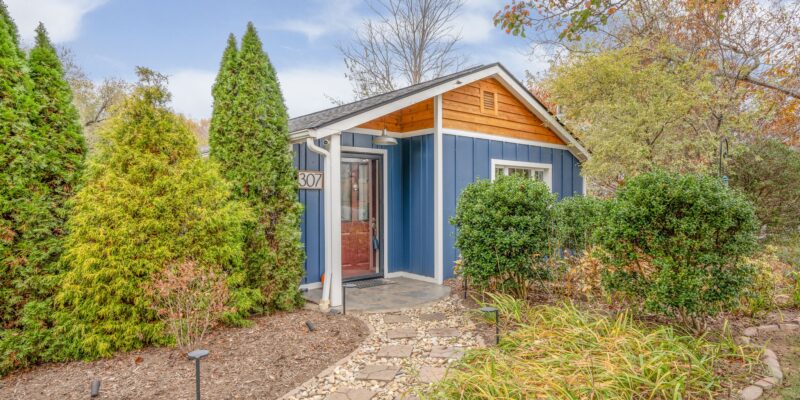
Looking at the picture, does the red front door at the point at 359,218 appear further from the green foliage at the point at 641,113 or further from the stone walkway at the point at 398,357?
the green foliage at the point at 641,113

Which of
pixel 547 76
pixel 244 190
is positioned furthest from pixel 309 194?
pixel 547 76

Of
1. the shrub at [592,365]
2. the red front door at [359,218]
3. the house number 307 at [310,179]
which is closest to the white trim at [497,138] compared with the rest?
the red front door at [359,218]

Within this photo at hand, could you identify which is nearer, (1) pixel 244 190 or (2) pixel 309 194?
(1) pixel 244 190

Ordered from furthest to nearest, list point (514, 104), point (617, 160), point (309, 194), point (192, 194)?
point (617, 160)
point (514, 104)
point (309, 194)
point (192, 194)

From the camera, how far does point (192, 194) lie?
4371mm

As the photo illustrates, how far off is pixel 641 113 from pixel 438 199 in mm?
4595

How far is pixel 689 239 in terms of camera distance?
3523 mm

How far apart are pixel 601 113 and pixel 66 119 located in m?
8.75

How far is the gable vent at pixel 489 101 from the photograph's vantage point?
24.4 ft

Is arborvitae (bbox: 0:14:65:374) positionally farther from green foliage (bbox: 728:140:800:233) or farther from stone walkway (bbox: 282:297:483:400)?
green foliage (bbox: 728:140:800:233)

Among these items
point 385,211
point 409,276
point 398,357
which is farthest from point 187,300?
point 409,276

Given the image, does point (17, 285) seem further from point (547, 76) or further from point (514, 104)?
point (547, 76)

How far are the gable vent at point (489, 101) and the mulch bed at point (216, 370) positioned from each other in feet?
15.3

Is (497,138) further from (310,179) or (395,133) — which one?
(310,179)
